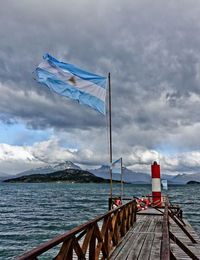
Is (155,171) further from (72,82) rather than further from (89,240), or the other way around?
(89,240)

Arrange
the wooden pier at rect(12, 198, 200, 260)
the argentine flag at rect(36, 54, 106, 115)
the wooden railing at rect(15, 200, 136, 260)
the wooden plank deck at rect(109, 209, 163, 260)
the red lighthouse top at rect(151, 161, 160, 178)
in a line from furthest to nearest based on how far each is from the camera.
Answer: the red lighthouse top at rect(151, 161, 160, 178)
the argentine flag at rect(36, 54, 106, 115)
the wooden plank deck at rect(109, 209, 163, 260)
the wooden pier at rect(12, 198, 200, 260)
the wooden railing at rect(15, 200, 136, 260)

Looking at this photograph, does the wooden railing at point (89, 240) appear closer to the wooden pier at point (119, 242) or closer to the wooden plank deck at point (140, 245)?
the wooden pier at point (119, 242)

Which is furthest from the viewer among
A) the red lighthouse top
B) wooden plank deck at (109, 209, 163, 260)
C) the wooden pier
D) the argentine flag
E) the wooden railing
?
the red lighthouse top

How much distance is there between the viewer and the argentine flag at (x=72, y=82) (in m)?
11.3

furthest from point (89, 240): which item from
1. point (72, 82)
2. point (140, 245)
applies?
point (72, 82)

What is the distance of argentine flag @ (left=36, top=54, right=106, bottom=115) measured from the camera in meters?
11.3

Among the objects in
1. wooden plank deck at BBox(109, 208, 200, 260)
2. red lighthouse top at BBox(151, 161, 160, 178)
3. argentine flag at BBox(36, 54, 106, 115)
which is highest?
argentine flag at BBox(36, 54, 106, 115)

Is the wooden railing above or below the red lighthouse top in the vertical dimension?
below

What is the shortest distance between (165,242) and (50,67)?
965cm

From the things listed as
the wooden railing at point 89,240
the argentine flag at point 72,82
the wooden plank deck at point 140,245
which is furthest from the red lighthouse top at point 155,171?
the wooden railing at point 89,240

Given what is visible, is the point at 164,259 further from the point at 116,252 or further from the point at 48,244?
the point at 116,252

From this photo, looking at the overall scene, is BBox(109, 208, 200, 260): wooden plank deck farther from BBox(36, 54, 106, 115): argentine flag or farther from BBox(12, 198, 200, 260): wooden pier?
BBox(36, 54, 106, 115): argentine flag

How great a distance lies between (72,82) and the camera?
11.7 metres

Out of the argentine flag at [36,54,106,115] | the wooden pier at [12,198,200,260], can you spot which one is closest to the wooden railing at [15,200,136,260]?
the wooden pier at [12,198,200,260]
